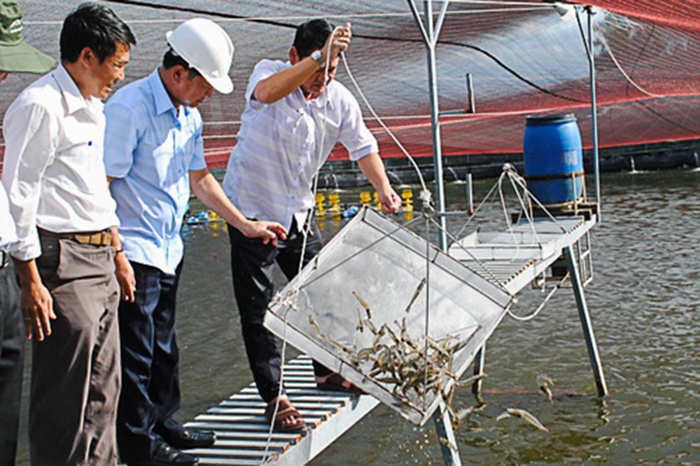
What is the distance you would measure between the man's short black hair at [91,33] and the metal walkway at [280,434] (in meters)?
1.53

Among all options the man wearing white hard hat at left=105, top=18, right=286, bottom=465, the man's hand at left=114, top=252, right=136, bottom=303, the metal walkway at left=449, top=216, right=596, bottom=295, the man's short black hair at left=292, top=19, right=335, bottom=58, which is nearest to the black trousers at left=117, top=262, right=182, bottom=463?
the man wearing white hard hat at left=105, top=18, right=286, bottom=465

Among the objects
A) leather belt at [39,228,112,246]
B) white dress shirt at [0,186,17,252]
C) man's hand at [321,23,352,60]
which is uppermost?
man's hand at [321,23,352,60]

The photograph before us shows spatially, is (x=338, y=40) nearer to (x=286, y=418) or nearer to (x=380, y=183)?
(x=380, y=183)

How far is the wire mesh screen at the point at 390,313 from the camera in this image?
336cm

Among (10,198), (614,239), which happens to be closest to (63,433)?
(10,198)

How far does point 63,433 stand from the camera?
303 centimetres

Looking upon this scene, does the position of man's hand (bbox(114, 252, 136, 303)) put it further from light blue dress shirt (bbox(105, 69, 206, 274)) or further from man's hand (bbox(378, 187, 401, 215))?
man's hand (bbox(378, 187, 401, 215))

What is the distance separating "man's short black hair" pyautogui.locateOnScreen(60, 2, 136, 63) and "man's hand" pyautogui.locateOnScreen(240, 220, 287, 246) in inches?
40.7

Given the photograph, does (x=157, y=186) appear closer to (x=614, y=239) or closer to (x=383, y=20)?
(x=383, y=20)

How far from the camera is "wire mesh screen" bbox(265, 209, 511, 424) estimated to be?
3.36 m

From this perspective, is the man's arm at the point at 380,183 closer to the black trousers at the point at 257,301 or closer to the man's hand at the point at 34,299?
the black trousers at the point at 257,301

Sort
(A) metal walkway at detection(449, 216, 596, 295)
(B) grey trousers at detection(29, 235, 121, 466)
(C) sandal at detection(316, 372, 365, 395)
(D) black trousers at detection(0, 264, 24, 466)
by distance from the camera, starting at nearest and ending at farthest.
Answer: (D) black trousers at detection(0, 264, 24, 466)
(B) grey trousers at detection(29, 235, 121, 466)
(C) sandal at detection(316, 372, 365, 395)
(A) metal walkway at detection(449, 216, 596, 295)

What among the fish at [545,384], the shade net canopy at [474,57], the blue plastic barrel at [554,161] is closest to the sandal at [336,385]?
the fish at [545,384]

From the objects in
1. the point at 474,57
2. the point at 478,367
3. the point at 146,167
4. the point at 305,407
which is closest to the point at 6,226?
the point at 146,167
